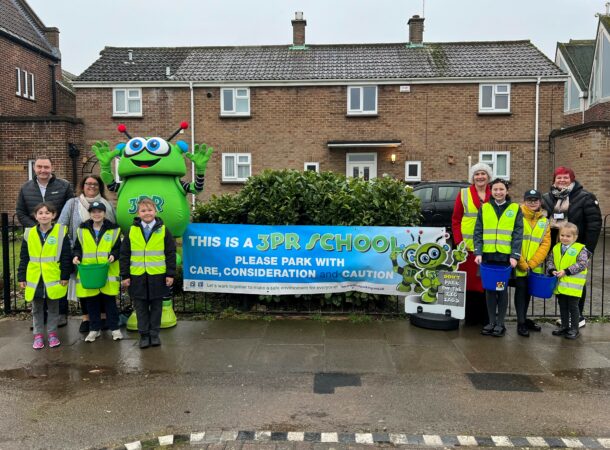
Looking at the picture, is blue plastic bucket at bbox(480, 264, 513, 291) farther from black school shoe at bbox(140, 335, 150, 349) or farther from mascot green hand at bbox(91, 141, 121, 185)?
mascot green hand at bbox(91, 141, 121, 185)

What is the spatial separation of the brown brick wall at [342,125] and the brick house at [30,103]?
1.55 metres

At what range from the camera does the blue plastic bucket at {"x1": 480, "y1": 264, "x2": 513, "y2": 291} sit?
17.5 feet

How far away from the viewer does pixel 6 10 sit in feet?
75.3

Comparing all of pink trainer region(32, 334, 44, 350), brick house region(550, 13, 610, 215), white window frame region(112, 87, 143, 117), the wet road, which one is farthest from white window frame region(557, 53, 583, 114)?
pink trainer region(32, 334, 44, 350)

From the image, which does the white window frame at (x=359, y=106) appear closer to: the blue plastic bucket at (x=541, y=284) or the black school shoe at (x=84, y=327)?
the blue plastic bucket at (x=541, y=284)

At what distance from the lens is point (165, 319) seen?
583cm

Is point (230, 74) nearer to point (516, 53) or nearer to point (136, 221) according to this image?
point (516, 53)

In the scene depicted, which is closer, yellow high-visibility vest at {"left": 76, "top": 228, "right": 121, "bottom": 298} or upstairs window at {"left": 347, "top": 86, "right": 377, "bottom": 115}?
yellow high-visibility vest at {"left": 76, "top": 228, "right": 121, "bottom": 298}

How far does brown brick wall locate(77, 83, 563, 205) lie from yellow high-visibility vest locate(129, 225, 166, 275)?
14762mm

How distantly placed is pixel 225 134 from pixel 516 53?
12.8 metres

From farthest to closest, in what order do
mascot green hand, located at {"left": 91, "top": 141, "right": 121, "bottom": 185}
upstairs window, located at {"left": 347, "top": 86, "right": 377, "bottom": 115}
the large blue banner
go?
upstairs window, located at {"left": 347, "top": 86, "right": 377, "bottom": 115}, the large blue banner, mascot green hand, located at {"left": 91, "top": 141, "right": 121, "bottom": 185}

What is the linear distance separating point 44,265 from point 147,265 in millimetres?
1113

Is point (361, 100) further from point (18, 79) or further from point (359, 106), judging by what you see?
point (18, 79)

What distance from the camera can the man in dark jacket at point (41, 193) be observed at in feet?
18.7
